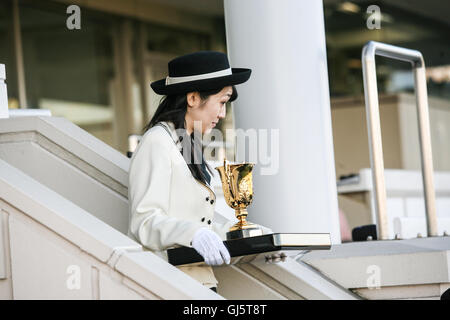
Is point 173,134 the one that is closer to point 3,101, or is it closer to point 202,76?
point 202,76

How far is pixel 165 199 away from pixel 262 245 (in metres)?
0.34

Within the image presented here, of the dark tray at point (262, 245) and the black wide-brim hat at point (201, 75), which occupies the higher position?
the black wide-brim hat at point (201, 75)

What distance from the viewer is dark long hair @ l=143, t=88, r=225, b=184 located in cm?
308

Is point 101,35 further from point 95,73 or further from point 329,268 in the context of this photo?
point 329,268

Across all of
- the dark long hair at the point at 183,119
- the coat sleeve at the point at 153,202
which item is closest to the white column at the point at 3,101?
the dark long hair at the point at 183,119

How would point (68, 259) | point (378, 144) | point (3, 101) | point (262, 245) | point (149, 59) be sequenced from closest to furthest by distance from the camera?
point (68, 259)
point (262, 245)
point (3, 101)
point (378, 144)
point (149, 59)

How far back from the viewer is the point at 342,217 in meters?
7.56

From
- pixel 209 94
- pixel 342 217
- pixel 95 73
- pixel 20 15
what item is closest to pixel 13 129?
pixel 209 94

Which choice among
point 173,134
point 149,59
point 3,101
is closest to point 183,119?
point 173,134

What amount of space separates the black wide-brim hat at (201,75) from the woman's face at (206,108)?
0.03 metres

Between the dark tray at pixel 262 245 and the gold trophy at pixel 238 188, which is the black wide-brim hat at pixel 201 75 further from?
the dark tray at pixel 262 245

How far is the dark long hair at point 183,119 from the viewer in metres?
3.08

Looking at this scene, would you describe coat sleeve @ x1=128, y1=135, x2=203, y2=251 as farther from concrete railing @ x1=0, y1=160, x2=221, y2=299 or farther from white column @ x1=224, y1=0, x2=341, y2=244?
white column @ x1=224, y1=0, x2=341, y2=244

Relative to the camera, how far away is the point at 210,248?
8.89 ft
